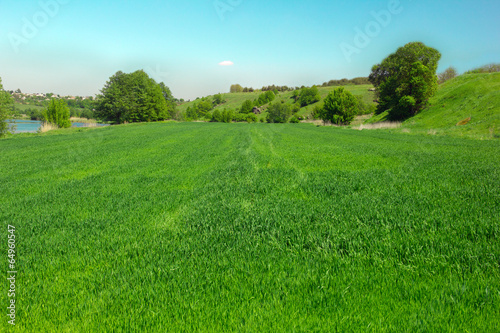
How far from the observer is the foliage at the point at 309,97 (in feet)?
443

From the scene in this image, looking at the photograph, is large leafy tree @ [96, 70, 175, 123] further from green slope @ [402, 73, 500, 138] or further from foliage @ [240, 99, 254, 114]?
green slope @ [402, 73, 500, 138]

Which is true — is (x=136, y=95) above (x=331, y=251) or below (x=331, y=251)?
above

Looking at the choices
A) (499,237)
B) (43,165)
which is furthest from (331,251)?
(43,165)

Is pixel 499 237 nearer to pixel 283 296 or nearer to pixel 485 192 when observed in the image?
pixel 485 192

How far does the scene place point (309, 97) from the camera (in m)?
134

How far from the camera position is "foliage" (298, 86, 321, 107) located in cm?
13512

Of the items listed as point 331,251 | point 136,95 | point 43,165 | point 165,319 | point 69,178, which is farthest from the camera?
point 136,95

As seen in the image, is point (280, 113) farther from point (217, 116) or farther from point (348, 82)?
point (348, 82)

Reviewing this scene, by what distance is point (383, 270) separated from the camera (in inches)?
121

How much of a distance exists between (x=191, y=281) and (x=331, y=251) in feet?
6.57

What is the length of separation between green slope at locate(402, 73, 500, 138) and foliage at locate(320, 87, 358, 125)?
1789 centimetres

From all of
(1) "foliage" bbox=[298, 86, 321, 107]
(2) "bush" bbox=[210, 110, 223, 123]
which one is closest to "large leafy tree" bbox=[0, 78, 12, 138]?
(2) "bush" bbox=[210, 110, 223, 123]

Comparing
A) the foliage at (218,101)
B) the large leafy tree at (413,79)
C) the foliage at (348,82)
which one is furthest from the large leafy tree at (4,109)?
the foliage at (348,82)

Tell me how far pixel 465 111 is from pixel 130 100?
82160 mm
